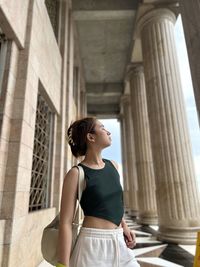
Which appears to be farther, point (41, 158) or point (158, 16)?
point (158, 16)

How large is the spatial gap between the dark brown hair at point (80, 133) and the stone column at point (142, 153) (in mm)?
9132

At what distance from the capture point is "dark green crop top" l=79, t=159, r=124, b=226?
121 cm

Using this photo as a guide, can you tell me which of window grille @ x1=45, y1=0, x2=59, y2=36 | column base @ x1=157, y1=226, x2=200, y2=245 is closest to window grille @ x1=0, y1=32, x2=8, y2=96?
window grille @ x1=45, y1=0, x2=59, y2=36

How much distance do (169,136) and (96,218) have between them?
229 inches

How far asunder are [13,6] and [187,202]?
6.23 metres

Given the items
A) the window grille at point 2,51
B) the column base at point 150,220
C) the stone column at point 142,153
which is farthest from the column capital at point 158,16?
the column base at point 150,220

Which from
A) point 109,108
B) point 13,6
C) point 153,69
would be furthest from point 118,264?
point 109,108

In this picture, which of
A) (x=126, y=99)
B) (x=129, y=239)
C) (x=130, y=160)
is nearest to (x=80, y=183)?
(x=129, y=239)

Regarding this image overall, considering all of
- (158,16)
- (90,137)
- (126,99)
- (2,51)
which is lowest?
(90,137)

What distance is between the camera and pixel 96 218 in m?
1.20

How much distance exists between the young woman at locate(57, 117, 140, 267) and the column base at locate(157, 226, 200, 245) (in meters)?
5.02

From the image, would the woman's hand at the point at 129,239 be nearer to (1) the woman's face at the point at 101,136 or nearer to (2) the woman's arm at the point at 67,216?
(2) the woman's arm at the point at 67,216

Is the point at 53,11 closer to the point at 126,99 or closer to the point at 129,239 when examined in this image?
the point at 129,239

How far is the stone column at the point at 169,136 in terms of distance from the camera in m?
5.90
